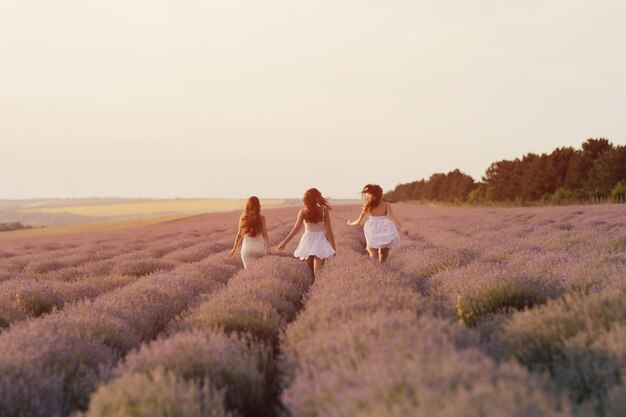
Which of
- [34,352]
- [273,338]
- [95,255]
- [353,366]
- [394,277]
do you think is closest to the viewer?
[353,366]

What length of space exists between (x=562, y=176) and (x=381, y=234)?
47.5m

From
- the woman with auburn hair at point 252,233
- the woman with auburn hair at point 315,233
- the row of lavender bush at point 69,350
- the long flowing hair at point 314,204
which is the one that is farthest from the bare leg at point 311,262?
the row of lavender bush at point 69,350

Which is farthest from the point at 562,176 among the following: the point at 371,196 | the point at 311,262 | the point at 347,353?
the point at 347,353

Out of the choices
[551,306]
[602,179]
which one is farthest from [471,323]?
[602,179]

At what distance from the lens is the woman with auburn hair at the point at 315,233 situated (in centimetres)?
947

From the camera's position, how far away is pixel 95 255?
1593cm

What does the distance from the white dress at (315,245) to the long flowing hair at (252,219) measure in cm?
91

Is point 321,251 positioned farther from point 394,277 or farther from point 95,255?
point 95,255

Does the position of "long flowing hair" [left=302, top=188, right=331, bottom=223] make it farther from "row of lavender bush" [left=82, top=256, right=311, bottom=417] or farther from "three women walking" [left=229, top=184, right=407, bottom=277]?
"row of lavender bush" [left=82, top=256, right=311, bottom=417]

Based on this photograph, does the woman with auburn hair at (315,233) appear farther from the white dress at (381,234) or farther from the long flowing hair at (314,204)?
the white dress at (381,234)

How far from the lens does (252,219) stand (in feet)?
33.0

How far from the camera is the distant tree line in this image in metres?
44.1

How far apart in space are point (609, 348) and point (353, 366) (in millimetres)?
1412

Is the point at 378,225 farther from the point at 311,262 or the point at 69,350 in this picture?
the point at 69,350
